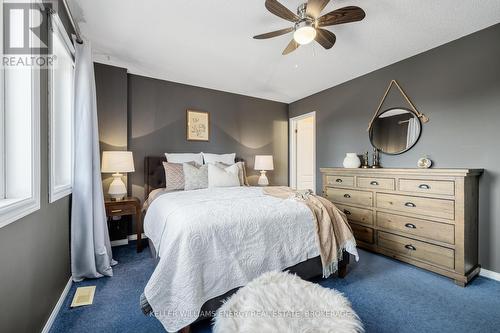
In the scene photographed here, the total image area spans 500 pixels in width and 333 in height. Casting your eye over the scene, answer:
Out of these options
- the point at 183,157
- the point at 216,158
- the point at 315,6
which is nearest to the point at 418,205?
the point at 315,6

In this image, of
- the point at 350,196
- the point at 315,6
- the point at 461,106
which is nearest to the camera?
the point at 315,6

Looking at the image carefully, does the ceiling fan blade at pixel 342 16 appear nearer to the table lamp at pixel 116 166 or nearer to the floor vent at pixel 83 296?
the table lamp at pixel 116 166

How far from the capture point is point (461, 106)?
2418 mm

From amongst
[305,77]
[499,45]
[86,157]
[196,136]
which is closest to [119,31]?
[86,157]

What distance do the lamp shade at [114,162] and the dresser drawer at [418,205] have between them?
3.19 meters

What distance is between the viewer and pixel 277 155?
15.7 feet

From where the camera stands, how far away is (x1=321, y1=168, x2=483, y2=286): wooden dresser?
6.82ft

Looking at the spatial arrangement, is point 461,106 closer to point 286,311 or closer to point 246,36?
point 246,36

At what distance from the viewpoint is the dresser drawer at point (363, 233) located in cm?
278

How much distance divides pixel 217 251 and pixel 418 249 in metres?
2.24

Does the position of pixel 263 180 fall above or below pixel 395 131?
below

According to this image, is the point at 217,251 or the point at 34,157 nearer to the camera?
the point at 34,157

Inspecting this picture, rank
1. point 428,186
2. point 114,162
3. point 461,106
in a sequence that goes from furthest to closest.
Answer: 1. point 114,162
2. point 461,106
3. point 428,186

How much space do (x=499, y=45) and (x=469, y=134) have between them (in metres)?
0.87
